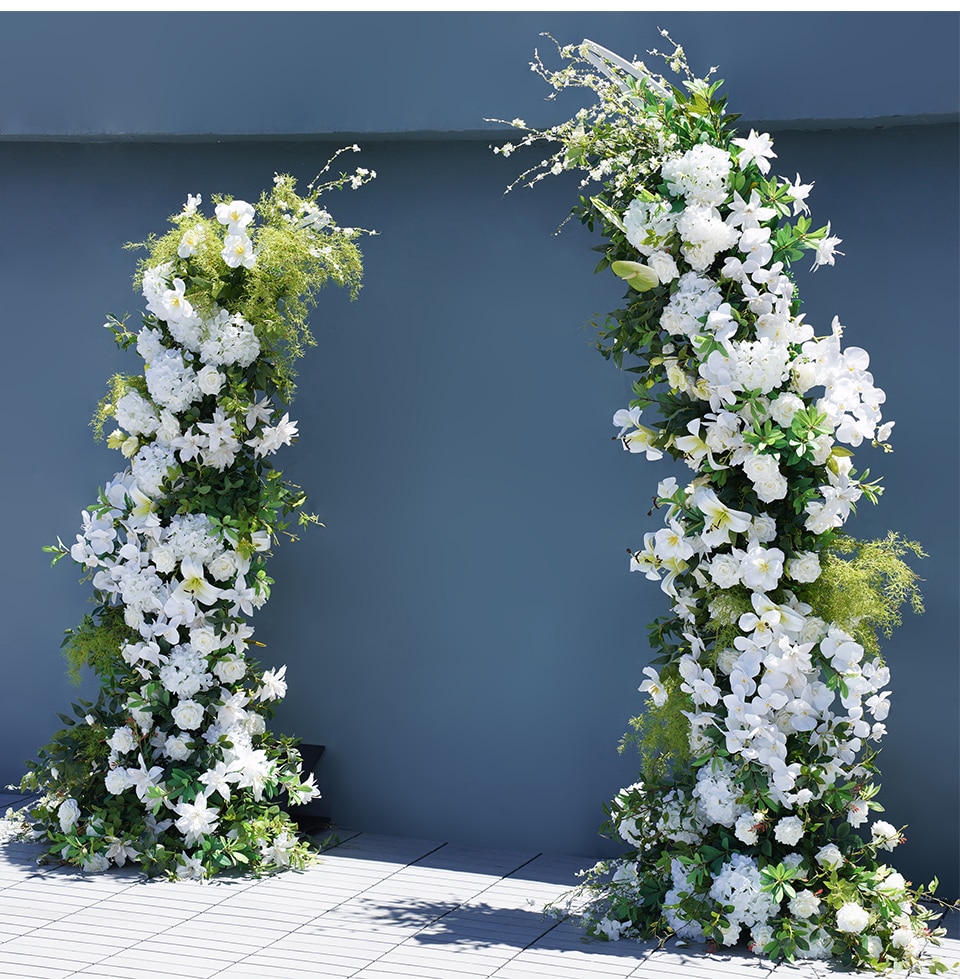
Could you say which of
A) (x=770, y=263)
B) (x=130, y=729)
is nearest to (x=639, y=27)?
(x=770, y=263)

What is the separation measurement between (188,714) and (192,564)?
46 centimetres

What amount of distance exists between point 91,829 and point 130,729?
329 millimetres

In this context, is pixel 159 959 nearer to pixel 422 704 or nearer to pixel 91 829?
pixel 91 829

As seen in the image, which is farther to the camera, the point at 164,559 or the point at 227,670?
the point at 227,670

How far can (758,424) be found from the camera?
330 centimetres

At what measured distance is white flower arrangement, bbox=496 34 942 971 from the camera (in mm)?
3328

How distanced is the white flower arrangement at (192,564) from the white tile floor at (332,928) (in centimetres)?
17

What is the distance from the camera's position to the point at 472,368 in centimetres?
439

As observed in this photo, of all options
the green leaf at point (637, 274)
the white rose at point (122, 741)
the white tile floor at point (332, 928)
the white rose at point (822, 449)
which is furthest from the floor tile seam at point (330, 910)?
the green leaf at point (637, 274)

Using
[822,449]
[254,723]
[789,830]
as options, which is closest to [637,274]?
[822,449]

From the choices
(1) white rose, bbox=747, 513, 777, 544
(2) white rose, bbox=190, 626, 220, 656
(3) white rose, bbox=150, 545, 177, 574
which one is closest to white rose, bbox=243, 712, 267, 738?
(2) white rose, bbox=190, 626, 220, 656

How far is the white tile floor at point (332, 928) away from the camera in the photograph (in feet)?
10.6

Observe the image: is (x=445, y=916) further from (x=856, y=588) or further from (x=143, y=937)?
(x=856, y=588)

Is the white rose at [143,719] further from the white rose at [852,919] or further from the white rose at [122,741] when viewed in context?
the white rose at [852,919]
